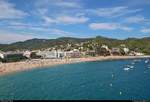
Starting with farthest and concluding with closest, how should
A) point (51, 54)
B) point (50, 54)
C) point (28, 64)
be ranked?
point (51, 54) < point (50, 54) < point (28, 64)

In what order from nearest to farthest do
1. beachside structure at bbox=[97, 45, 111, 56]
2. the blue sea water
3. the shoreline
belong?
the blue sea water → the shoreline → beachside structure at bbox=[97, 45, 111, 56]

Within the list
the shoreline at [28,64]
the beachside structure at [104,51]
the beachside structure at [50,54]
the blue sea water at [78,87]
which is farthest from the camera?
the beachside structure at [104,51]

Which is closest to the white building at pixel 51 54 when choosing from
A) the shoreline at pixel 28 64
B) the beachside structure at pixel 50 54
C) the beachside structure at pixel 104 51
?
the beachside structure at pixel 50 54

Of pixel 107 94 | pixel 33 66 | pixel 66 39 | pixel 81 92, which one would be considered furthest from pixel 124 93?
pixel 66 39

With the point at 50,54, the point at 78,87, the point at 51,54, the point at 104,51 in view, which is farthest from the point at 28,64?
the point at 104,51

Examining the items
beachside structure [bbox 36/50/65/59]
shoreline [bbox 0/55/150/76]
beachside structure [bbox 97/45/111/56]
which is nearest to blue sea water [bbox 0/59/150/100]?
shoreline [bbox 0/55/150/76]

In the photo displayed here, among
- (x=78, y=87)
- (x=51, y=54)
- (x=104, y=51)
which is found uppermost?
(x=104, y=51)

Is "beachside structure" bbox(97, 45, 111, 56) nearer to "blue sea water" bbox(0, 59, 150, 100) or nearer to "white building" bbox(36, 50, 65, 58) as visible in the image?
"white building" bbox(36, 50, 65, 58)

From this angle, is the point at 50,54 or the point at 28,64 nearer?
the point at 28,64

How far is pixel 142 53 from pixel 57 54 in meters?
31.9

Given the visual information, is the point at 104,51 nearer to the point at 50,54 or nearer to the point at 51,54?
the point at 51,54

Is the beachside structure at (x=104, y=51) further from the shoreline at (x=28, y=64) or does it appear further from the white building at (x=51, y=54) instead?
the white building at (x=51, y=54)

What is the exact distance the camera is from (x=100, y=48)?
325 ft

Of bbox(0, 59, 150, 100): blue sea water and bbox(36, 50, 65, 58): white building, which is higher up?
bbox(36, 50, 65, 58): white building
